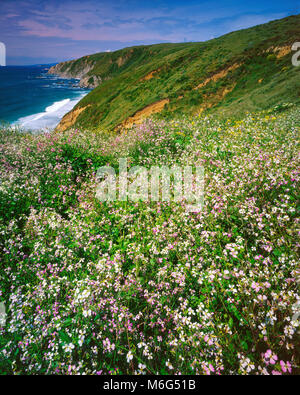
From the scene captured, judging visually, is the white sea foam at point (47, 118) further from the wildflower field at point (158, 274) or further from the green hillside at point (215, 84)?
the wildflower field at point (158, 274)

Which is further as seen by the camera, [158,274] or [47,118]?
[47,118]

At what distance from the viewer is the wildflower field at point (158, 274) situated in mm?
2297

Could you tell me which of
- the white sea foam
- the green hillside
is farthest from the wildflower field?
the white sea foam

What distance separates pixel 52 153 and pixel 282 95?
2032 cm

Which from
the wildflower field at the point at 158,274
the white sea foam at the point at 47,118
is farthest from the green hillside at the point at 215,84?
the wildflower field at the point at 158,274

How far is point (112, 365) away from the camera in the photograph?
2467mm

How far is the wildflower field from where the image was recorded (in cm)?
230

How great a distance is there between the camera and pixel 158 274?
3.04m

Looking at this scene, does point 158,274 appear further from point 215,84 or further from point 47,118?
point 47,118

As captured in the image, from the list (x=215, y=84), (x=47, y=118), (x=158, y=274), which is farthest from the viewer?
(x=47, y=118)

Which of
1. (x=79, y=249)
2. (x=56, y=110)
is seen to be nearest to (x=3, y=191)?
(x=79, y=249)

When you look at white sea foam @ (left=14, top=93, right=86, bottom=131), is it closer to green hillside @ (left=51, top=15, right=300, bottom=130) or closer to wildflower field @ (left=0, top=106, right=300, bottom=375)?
green hillside @ (left=51, top=15, right=300, bottom=130)

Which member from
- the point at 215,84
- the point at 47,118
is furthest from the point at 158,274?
the point at 47,118
